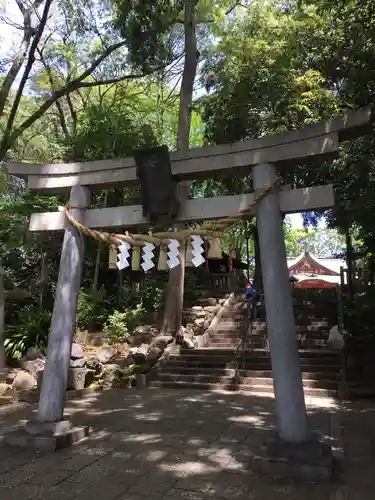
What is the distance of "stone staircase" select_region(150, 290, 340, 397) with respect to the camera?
10.1 meters

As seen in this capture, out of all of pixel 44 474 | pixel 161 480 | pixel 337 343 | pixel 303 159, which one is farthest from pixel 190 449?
pixel 337 343

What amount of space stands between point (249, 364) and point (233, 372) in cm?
61

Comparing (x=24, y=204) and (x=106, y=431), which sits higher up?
(x=24, y=204)

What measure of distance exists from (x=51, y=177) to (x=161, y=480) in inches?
156

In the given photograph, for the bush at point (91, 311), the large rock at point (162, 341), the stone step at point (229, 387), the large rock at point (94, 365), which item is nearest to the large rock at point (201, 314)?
the large rock at point (162, 341)

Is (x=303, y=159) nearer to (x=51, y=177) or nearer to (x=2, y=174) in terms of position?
(x=51, y=177)

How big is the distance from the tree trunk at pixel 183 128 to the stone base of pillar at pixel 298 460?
8.79m

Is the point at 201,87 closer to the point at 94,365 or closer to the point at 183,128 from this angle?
the point at 183,128

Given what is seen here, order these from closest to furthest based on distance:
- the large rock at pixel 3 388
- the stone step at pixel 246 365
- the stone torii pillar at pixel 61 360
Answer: the stone torii pillar at pixel 61 360 < the large rock at pixel 3 388 < the stone step at pixel 246 365

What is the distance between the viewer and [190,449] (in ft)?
17.0

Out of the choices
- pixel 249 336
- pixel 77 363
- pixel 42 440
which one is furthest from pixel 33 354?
pixel 42 440

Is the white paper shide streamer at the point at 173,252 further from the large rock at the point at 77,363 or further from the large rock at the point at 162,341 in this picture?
the large rock at the point at 162,341

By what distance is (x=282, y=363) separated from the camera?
15.0 ft

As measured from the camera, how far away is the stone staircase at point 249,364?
10086 mm
